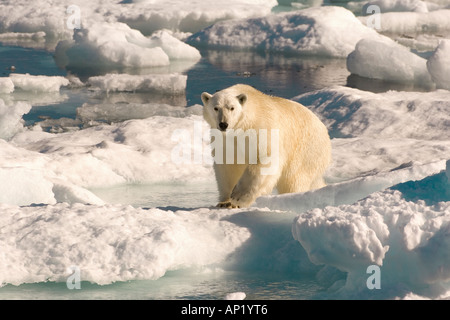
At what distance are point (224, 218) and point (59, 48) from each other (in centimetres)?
1144

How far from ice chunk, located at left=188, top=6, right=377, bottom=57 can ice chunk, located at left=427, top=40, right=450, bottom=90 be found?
4201 millimetres

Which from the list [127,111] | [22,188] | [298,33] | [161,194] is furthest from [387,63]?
[22,188]

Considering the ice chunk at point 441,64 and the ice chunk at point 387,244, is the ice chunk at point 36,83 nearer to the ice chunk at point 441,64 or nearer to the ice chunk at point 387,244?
the ice chunk at point 441,64

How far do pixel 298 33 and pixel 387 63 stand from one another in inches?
138

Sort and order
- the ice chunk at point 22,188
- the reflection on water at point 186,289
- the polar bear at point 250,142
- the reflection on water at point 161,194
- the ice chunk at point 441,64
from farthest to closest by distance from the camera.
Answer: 1. the ice chunk at point 441,64
2. the reflection on water at point 161,194
3. the ice chunk at point 22,188
4. the polar bear at point 250,142
5. the reflection on water at point 186,289

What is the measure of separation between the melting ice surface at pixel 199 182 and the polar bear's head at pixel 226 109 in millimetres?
567

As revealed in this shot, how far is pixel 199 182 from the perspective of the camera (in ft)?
22.0

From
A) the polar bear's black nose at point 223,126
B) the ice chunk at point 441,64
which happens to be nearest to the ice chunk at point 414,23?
the ice chunk at point 441,64

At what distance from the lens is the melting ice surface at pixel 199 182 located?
3.93 m

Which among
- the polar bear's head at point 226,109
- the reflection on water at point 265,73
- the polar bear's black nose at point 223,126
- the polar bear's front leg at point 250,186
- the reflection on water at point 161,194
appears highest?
the polar bear's head at point 226,109

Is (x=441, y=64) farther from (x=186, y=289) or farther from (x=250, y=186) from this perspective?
(x=186, y=289)

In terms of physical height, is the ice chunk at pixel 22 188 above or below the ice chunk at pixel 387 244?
below
